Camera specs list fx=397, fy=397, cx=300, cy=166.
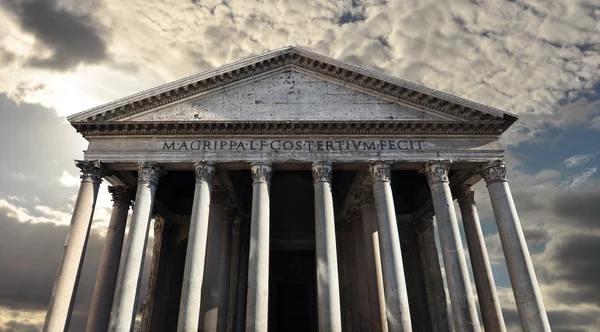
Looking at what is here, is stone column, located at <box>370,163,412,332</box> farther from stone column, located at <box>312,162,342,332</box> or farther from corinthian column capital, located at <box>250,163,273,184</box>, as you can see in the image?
corinthian column capital, located at <box>250,163,273,184</box>

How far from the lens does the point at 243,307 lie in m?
18.9

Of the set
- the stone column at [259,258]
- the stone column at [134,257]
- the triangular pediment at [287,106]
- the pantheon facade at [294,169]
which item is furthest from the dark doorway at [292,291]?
the triangular pediment at [287,106]

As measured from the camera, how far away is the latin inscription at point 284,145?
15.4m

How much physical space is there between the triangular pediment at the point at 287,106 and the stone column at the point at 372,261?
3.47 metres

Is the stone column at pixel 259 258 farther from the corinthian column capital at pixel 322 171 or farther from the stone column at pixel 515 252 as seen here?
the stone column at pixel 515 252

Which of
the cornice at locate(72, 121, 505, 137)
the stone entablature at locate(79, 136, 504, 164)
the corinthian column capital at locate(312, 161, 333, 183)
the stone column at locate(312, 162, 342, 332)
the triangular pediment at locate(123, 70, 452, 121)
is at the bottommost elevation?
the stone column at locate(312, 162, 342, 332)

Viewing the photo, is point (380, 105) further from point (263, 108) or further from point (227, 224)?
point (227, 224)

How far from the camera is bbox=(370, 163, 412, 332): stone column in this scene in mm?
12641

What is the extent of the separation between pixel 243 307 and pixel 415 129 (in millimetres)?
A: 11409

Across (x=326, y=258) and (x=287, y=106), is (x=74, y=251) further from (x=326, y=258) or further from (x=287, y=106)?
(x=287, y=106)

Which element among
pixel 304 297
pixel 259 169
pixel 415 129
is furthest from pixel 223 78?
pixel 304 297

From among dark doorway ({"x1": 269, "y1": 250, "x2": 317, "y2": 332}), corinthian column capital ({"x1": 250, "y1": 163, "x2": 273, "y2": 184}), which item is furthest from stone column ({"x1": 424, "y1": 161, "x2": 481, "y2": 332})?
dark doorway ({"x1": 269, "y1": 250, "x2": 317, "y2": 332})

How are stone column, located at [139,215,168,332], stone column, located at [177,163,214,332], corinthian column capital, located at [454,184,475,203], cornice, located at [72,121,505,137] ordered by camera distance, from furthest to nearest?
stone column, located at [139,215,168,332]
corinthian column capital, located at [454,184,475,203]
cornice, located at [72,121,505,137]
stone column, located at [177,163,214,332]

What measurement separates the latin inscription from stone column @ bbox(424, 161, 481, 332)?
1.44 meters
